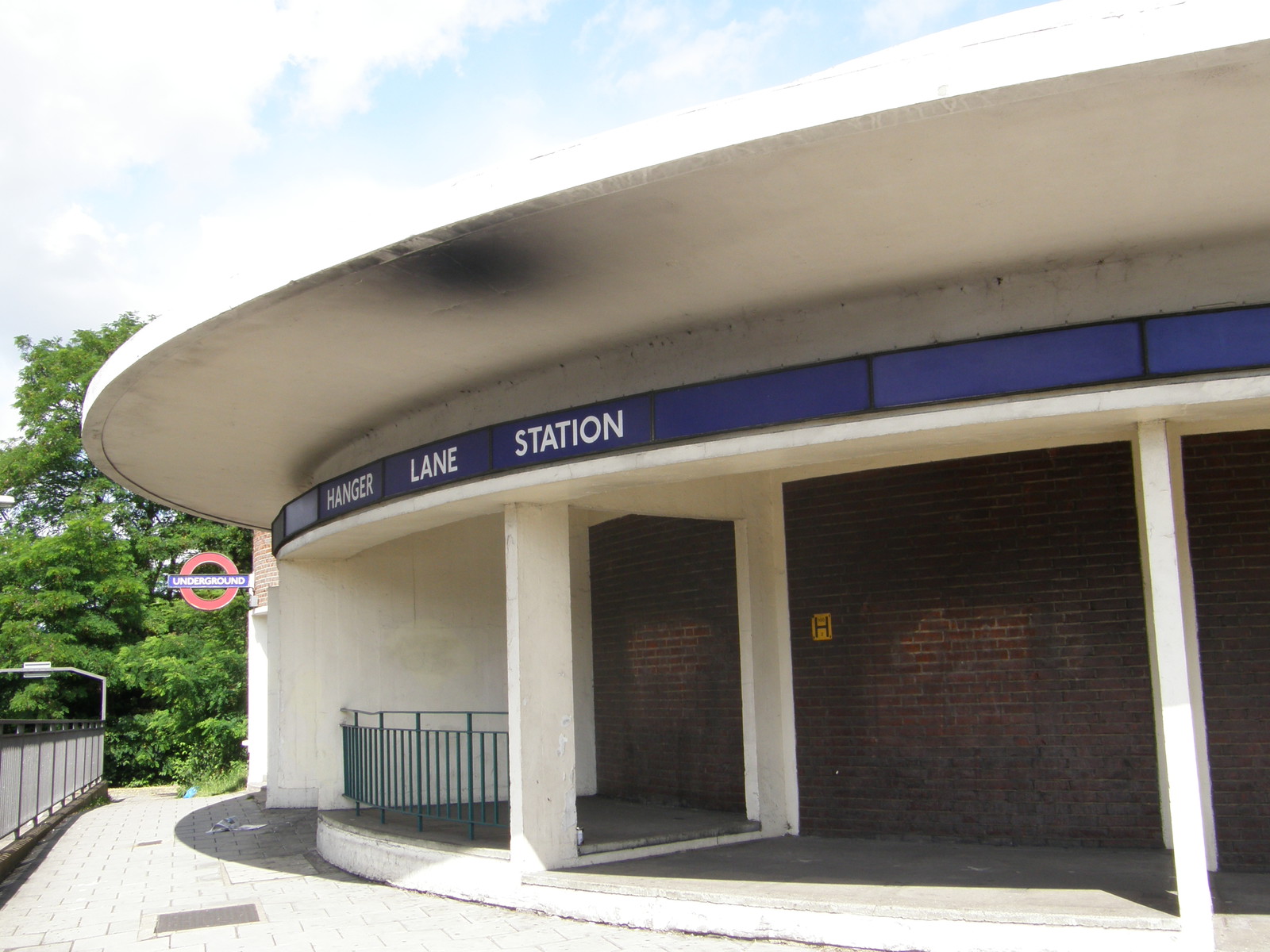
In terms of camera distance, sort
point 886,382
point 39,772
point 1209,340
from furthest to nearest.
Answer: point 39,772, point 886,382, point 1209,340

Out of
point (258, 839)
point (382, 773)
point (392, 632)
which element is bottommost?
point (258, 839)

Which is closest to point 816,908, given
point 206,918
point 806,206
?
point 806,206

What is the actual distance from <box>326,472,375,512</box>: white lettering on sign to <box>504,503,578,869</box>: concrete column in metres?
1.58

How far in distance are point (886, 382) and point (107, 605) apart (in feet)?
82.6

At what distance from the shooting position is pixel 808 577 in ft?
26.8

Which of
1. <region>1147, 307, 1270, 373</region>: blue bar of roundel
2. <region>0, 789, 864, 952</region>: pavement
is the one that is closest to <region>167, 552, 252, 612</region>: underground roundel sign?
<region>0, 789, 864, 952</region>: pavement

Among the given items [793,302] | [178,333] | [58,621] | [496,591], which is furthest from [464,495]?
[58,621]

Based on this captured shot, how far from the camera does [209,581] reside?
15133mm

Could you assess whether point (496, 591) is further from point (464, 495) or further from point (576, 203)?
point (576, 203)

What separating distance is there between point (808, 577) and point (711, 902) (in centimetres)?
286

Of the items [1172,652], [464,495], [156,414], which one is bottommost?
[1172,652]

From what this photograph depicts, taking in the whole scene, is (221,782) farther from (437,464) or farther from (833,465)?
(833,465)

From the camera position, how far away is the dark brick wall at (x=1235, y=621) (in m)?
6.38

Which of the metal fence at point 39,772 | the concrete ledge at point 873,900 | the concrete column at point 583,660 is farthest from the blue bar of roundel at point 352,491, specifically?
the metal fence at point 39,772
